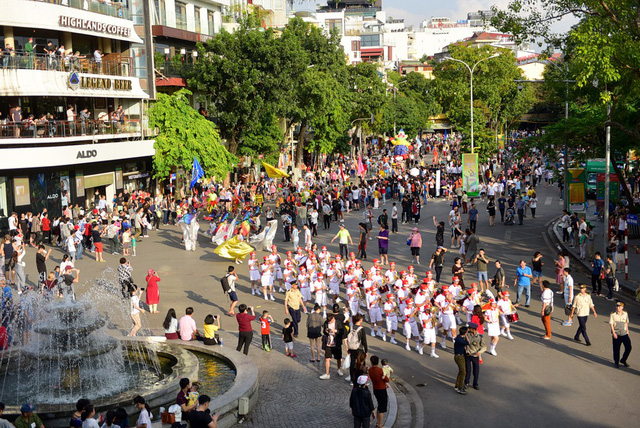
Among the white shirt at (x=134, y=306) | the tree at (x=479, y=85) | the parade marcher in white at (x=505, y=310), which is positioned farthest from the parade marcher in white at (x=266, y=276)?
the tree at (x=479, y=85)

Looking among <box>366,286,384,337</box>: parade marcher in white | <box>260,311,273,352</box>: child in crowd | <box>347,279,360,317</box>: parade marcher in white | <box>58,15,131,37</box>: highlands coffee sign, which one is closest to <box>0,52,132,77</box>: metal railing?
<box>58,15,131,37</box>: highlands coffee sign

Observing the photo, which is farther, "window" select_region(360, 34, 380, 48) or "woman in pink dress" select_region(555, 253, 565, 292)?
"window" select_region(360, 34, 380, 48)

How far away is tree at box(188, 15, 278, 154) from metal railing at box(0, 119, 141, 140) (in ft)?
20.1

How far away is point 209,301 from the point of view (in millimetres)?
21938

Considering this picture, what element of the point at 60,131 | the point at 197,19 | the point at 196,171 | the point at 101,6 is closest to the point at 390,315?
the point at 196,171

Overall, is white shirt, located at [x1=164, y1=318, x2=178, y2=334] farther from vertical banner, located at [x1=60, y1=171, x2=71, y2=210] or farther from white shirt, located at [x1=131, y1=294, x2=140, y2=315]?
vertical banner, located at [x1=60, y1=171, x2=71, y2=210]

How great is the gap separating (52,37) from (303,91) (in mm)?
18068

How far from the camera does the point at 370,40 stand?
126 m

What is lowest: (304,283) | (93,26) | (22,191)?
(304,283)

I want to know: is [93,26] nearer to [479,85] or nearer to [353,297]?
[353,297]

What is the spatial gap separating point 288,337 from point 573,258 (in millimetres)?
15176

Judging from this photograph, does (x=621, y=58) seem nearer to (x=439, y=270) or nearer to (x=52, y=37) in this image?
(x=439, y=270)

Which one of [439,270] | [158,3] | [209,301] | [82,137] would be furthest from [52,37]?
[439,270]

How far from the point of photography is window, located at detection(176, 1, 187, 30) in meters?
48.3
